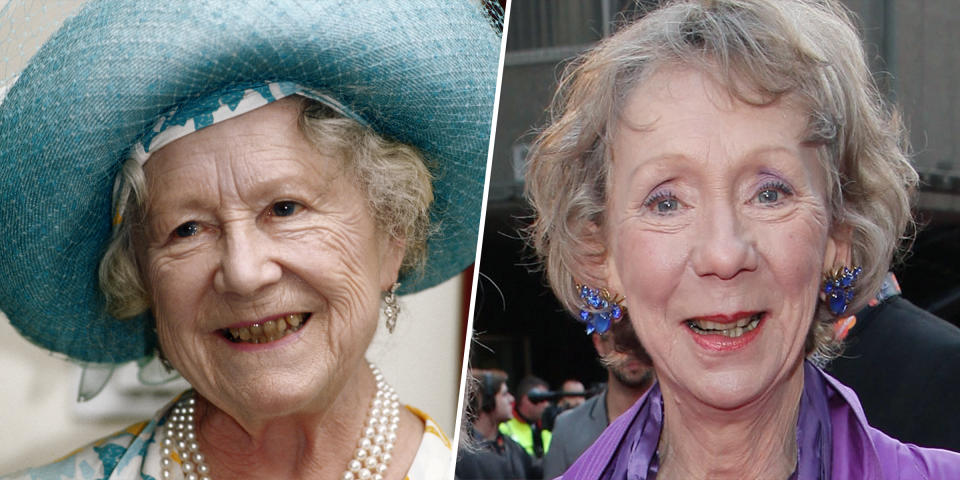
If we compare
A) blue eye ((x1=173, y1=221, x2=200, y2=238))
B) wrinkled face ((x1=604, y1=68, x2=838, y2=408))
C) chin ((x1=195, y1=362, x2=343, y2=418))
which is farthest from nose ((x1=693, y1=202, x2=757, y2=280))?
blue eye ((x1=173, y1=221, x2=200, y2=238))

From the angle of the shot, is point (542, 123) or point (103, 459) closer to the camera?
point (103, 459)

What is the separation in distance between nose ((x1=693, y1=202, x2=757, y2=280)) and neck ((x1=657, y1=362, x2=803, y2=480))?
223mm

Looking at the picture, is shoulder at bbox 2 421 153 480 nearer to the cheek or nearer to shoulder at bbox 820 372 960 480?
the cheek

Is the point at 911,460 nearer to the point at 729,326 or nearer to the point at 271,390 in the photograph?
the point at 729,326

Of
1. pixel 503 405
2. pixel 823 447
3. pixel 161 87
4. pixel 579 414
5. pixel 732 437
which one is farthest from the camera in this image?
pixel 503 405

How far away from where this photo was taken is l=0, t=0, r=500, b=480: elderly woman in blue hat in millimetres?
1446

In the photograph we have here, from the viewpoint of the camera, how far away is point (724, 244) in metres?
1.50

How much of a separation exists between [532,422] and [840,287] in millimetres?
657

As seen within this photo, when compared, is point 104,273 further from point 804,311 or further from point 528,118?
point 804,311

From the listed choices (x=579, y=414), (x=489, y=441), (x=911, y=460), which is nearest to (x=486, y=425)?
(x=489, y=441)

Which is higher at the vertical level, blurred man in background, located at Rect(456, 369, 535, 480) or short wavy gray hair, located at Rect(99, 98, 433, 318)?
short wavy gray hair, located at Rect(99, 98, 433, 318)

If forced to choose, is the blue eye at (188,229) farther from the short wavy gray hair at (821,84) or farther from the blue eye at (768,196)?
the blue eye at (768,196)

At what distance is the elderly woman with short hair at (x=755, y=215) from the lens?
1.50 metres

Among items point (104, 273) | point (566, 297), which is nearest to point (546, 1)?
point (566, 297)
